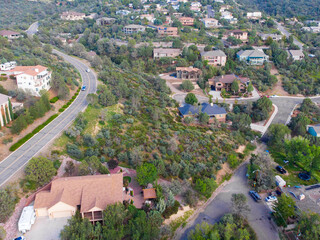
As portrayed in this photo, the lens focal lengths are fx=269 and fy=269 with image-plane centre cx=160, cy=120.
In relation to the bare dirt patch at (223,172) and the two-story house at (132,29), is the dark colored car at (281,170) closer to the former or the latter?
the bare dirt patch at (223,172)

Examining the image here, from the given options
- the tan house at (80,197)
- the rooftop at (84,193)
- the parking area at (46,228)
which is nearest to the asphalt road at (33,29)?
the rooftop at (84,193)

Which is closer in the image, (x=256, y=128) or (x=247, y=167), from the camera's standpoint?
(x=247, y=167)

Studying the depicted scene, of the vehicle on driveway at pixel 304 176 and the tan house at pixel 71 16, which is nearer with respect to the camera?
the vehicle on driveway at pixel 304 176

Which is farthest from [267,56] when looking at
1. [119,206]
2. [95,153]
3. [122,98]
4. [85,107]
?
[119,206]

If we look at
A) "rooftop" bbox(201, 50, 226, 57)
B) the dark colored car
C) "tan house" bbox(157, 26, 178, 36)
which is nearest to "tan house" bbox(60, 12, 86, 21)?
"tan house" bbox(157, 26, 178, 36)

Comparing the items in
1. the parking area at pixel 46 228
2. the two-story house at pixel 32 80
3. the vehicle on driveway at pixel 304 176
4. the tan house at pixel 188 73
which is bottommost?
the tan house at pixel 188 73

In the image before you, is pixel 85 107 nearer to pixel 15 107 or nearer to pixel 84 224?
pixel 15 107
